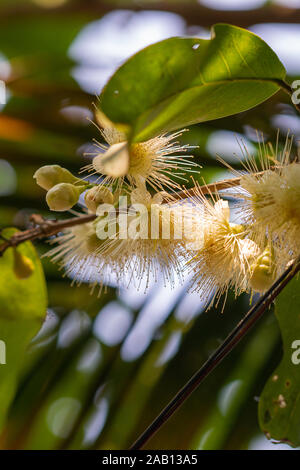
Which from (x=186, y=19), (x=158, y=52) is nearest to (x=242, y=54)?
(x=158, y=52)

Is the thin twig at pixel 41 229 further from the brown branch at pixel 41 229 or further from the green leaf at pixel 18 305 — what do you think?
the green leaf at pixel 18 305

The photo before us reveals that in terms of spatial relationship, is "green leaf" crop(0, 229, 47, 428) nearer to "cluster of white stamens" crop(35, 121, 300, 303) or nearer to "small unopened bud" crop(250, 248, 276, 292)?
"cluster of white stamens" crop(35, 121, 300, 303)

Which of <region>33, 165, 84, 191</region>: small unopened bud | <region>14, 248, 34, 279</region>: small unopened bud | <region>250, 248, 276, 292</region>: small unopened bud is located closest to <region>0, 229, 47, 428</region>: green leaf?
<region>14, 248, 34, 279</region>: small unopened bud

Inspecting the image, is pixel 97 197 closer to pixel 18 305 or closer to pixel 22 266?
pixel 22 266

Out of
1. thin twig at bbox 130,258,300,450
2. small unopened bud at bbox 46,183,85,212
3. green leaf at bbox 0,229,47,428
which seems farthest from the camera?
green leaf at bbox 0,229,47,428

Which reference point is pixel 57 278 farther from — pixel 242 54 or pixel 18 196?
pixel 242 54

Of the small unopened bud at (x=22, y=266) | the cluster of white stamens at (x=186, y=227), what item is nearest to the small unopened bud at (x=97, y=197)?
the cluster of white stamens at (x=186, y=227)

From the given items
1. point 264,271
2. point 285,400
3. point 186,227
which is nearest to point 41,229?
point 186,227
